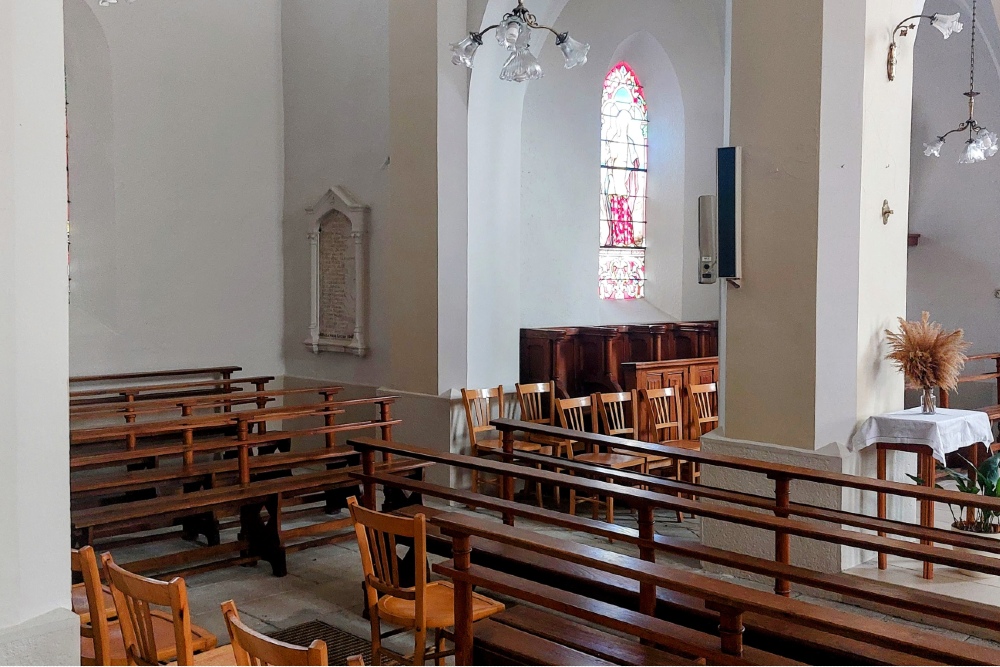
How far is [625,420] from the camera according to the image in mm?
7922

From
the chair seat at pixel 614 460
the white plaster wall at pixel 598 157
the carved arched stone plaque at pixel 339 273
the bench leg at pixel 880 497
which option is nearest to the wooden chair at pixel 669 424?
the chair seat at pixel 614 460

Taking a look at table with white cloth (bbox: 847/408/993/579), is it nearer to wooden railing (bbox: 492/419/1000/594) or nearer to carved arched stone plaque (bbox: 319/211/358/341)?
wooden railing (bbox: 492/419/1000/594)

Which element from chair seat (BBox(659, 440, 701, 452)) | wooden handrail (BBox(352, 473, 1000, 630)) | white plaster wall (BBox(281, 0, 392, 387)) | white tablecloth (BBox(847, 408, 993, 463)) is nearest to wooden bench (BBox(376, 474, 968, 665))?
wooden handrail (BBox(352, 473, 1000, 630))

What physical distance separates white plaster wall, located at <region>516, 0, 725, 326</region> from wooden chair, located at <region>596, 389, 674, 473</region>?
5.84 ft

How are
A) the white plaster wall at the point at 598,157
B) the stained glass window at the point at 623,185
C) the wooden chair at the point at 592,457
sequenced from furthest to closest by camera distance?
the stained glass window at the point at 623,185, the white plaster wall at the point at 598,157, the wooden chair at the point at 592,457

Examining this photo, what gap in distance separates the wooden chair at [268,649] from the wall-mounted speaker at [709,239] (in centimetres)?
362

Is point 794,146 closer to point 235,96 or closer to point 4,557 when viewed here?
point 4,557

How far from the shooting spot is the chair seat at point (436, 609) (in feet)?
11.4

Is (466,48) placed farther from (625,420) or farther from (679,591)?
(679,591)

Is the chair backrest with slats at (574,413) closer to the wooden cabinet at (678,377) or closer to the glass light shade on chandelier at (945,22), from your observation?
the wooden cabinet at (678,377)

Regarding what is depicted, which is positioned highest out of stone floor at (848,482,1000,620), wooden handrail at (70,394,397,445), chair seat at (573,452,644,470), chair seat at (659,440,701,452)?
wooden handrail at (70,394,397,445)

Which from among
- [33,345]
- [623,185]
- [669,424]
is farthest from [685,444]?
[33,345]

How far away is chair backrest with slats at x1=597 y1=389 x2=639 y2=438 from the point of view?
7051mm

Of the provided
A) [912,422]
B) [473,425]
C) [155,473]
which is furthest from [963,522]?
[155,473]
